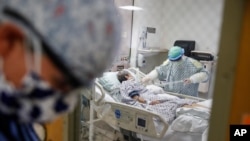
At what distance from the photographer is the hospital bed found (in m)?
2.09

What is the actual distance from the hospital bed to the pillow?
310 millimetres

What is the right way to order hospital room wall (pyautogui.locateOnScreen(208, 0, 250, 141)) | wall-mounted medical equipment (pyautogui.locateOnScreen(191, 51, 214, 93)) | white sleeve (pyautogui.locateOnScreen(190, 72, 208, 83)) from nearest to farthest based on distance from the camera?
hospital room wall (pyautogui.locateOnScreen(208, 0, 250, 141)) < white sleeve (pyautogui.locateOnScreen(190, 72, 208, 83)) < wall-mounted medical equipment (pyautogui.locateOnScreen(191, 51, 214, 93))

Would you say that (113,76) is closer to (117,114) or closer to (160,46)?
(117,114)

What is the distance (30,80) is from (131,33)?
3.80 meters

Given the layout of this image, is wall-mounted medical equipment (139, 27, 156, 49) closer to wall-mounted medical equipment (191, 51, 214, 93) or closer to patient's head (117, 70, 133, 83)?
wall-mounted medical equipment (191, 51, 214, 93)

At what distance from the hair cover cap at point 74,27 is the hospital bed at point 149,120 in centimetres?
165

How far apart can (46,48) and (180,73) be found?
272 centimetres

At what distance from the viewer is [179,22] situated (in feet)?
14.2

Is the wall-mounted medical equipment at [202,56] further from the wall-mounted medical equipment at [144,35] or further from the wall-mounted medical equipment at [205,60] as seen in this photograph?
the wall-mounted medical equipment at [144,35]

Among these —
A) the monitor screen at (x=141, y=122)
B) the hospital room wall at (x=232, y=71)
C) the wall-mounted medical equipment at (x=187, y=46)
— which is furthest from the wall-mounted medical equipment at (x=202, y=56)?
the hospital room wall at (x=232, y=71)

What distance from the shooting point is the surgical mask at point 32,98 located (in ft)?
1.28

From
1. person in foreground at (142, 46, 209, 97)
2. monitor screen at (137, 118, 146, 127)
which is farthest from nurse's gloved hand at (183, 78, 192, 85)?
monitor screen at (137, 118, 146, 127)

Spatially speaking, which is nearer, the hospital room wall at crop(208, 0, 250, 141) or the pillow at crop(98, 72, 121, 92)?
the hospital room wall at crop(208, 0, 250, 141)

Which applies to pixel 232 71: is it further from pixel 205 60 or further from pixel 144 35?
pixel 144 35
